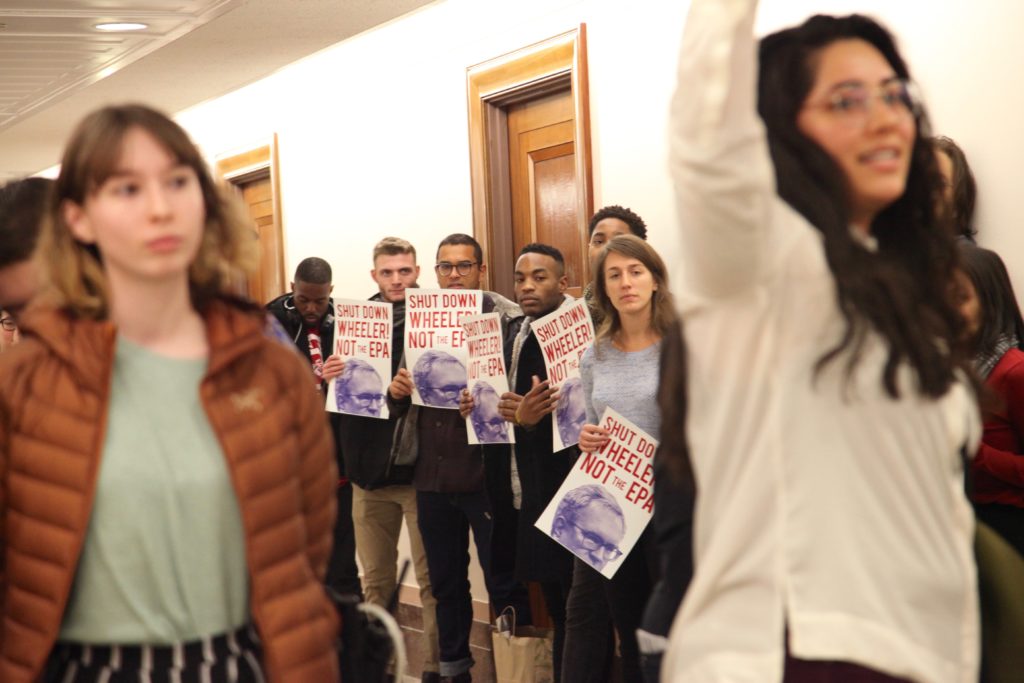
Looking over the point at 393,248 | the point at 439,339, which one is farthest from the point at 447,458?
the point at 393,248

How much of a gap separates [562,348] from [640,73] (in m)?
1.75

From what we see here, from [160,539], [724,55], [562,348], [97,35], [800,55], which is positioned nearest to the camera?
[724,55]

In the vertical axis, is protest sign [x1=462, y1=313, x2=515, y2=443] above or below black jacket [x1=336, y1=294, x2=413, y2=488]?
above

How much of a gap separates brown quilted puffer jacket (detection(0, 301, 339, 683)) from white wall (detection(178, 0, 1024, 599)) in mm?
3148

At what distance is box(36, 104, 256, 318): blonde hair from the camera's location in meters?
1.94

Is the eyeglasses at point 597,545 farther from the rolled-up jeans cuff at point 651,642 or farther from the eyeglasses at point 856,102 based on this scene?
the eyeglasses at point 856,102

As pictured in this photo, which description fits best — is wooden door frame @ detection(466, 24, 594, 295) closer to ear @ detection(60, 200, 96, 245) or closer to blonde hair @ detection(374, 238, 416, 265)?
blonde hair @ detection(374, 238, 416, 265)

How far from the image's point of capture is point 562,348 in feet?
16.7

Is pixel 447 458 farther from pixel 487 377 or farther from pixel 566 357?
pixel 566 357

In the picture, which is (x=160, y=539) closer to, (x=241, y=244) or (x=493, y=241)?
(x=241, y=244)

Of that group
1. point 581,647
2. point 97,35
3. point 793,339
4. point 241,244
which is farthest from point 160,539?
point 97,35

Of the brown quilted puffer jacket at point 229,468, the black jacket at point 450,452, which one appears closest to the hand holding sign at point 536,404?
the black jacket at point 450,452

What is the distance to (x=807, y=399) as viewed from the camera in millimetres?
1491

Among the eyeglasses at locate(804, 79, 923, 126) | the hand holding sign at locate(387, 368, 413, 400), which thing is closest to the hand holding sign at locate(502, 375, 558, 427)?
the hand holding sign at locate(387, 368, 413, 400)
